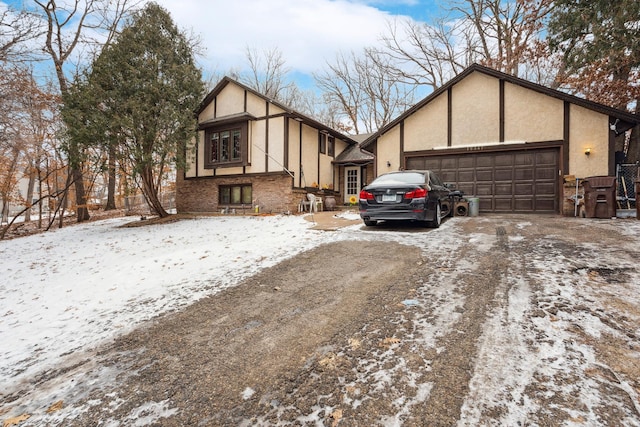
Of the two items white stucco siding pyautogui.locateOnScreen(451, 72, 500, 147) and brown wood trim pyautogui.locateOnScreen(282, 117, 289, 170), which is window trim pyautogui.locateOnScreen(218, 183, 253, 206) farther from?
white stucco siding pyautogui.locateOnScreen(451, 72, 500, 147)

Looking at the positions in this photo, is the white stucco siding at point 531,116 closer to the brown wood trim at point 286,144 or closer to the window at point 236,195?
the brown wood trim at point 286,144

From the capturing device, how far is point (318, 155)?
54.8 ft

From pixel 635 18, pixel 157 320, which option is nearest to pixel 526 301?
pixel 157 320

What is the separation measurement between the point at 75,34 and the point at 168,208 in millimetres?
10935

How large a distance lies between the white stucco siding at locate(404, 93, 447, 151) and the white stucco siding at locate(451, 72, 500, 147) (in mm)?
369

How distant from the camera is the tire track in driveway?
70.7 inches

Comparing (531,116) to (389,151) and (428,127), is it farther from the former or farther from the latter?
(389,151)

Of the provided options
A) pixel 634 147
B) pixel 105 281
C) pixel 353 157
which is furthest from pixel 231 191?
pixel 634 147

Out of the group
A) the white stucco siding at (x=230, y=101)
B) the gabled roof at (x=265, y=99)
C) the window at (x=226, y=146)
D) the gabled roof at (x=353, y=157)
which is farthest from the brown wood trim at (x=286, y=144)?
the gabled roof at (x=353, y=157)

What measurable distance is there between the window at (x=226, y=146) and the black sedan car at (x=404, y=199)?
9.01m

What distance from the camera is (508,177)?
10977 millimetres

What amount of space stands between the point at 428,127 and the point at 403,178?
572cm

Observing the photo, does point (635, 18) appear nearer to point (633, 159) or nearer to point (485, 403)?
point (633, 159)

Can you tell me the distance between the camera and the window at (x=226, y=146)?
48.2ft
